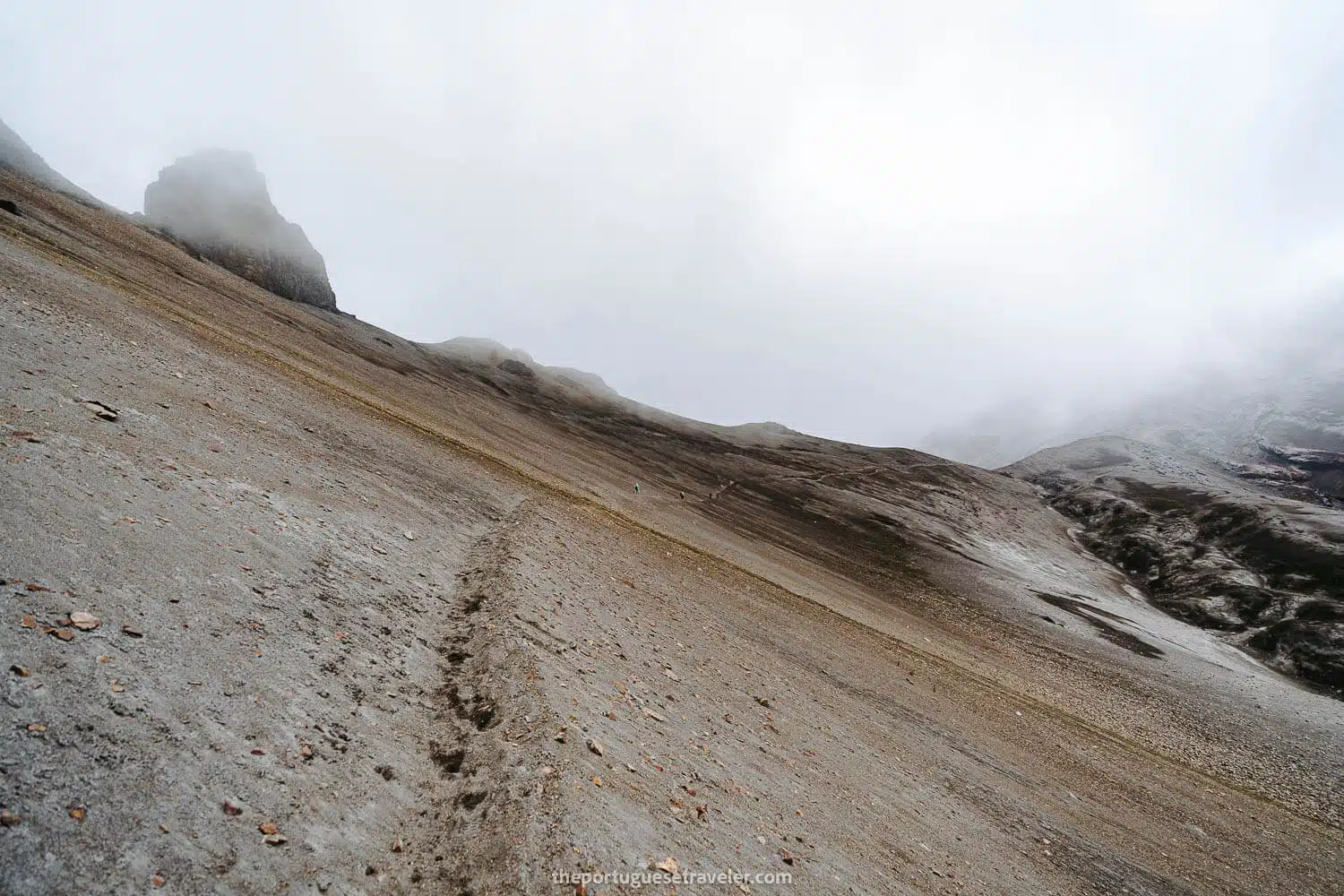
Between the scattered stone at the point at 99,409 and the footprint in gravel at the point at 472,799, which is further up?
the scattered stone at the point at 99,409

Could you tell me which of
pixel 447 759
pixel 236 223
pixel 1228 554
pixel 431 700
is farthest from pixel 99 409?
pixel 236 223

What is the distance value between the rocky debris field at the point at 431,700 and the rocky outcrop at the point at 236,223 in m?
89.5

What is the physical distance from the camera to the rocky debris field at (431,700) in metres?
5.46

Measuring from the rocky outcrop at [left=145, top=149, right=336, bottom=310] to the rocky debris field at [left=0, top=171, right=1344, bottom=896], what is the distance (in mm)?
89469

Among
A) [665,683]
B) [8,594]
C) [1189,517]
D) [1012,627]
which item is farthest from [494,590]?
[1189,517]

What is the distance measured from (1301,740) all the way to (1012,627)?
17515 mm

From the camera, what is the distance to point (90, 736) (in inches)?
200

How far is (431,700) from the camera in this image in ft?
28.3

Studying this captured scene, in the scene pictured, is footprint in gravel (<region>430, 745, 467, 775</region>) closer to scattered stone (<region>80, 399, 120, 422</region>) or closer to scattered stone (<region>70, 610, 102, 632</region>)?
scattered stone (<region>70, 610, 102, 632</region>)

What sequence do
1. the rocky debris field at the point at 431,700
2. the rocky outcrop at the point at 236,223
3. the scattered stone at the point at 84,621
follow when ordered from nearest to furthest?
the rocky debris field at the point at 431,700, the scattered stone at the point at 84,621, the rocky outcrop at the point at 236,223

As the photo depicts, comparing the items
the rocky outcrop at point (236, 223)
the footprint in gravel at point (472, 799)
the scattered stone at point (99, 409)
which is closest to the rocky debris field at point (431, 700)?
the footprint in gravel at point (472, 799)

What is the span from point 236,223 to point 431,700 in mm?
143409

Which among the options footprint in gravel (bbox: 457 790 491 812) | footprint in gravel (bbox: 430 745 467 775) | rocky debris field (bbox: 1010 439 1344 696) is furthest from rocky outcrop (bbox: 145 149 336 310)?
rocky debris field (bbox: 1010 439 1344 696)

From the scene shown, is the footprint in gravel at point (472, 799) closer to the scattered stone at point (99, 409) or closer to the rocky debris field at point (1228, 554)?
the scattered stone at point (99, 409)
